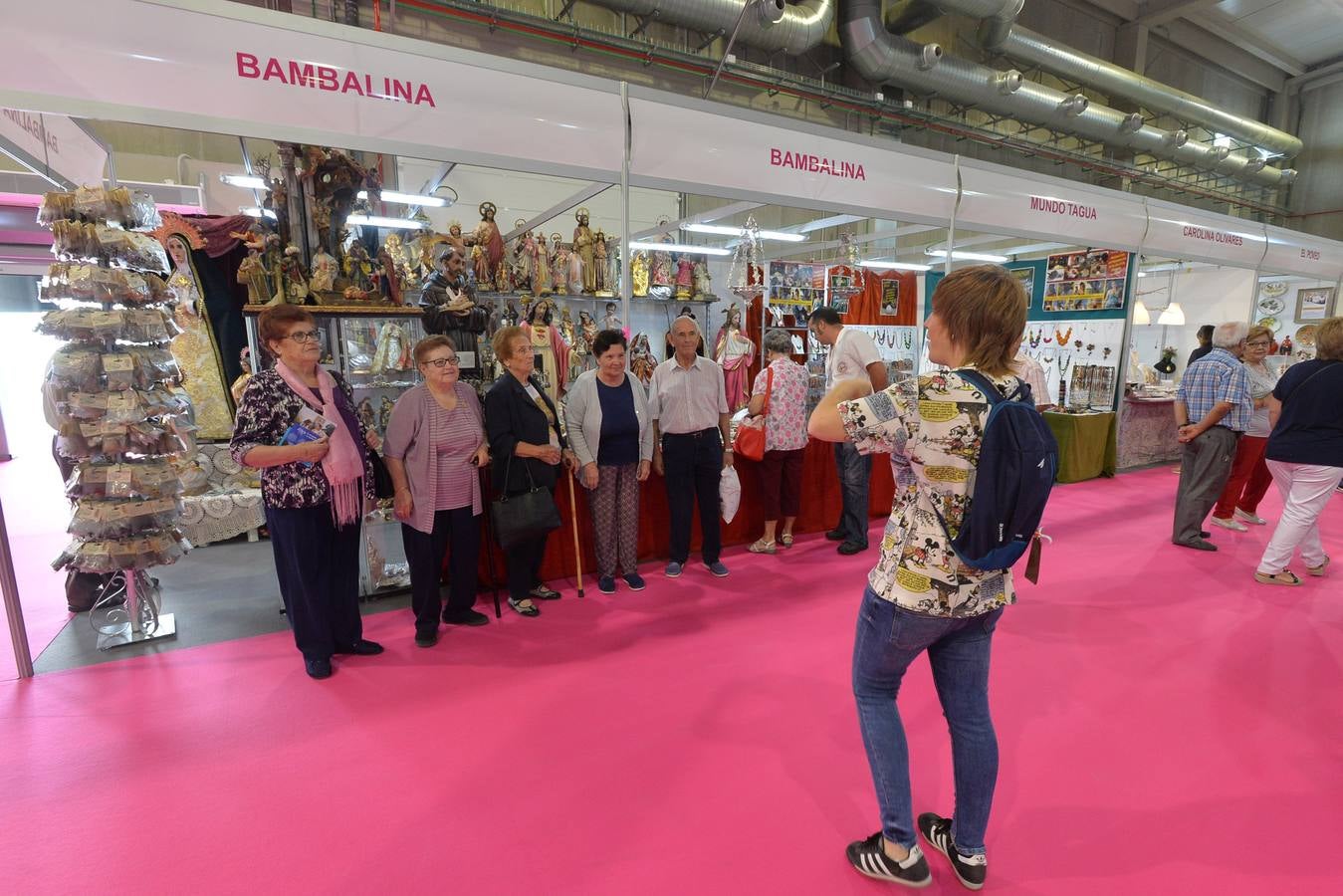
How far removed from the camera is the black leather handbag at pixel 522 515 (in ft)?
10.2

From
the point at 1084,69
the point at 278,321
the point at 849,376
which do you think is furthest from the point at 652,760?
the point at 1084,69

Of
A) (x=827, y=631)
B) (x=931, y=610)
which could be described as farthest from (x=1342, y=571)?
(x=931, y=610)

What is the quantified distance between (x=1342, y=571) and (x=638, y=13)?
23.9 ft

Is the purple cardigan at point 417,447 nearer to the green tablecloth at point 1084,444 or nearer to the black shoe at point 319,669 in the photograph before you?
the black shoe at point 319,669

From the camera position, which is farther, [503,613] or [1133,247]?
[1133,247]

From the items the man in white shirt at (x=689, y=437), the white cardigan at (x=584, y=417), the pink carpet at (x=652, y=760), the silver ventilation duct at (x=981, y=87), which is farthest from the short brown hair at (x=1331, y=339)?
the silver ventilation duct at (x=981, y=87)

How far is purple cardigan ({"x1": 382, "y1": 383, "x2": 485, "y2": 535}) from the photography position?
2850 millimetres

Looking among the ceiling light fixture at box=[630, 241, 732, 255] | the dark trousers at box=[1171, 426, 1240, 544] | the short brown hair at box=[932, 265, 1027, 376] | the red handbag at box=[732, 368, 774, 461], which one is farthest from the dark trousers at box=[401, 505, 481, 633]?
the dark trousers at box=[1171, 426, 1240, 544]

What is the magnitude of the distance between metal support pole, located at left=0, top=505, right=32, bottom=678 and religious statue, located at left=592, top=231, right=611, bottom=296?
10.8 ft

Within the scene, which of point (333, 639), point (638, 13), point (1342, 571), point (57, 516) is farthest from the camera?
point (638, 13)

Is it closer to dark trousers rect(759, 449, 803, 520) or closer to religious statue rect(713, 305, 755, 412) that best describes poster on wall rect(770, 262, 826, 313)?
religious statue rect(713, 305, 755, 412)

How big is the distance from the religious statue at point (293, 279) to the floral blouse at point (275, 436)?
0.86 meters

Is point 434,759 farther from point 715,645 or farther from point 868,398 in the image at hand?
point 868,398

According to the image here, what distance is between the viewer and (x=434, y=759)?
2188mm
